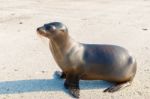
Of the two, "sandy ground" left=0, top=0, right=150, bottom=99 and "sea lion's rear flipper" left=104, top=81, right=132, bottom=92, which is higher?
"sea lion's rear flipper" left=104, top=81, right=132, bottom=92

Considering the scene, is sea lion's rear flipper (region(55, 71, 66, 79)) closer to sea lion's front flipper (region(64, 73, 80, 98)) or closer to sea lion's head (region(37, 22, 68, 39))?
sea lion's front flipper (region(64, 73, 80, 98))

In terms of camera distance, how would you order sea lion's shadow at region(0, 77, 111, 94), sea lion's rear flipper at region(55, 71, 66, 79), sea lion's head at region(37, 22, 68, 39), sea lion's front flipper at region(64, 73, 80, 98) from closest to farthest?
sea lion's head at region(37, 22, 68, 39), sea lion's front flipper at region(64, 73, 80, 98), sea lion's shadow at region(0, 77, 111, 94), sea lion's rear flipper at region(55, 71, 66, 79)

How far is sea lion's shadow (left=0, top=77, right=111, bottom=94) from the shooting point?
4.75m

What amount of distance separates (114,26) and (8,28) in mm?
1969

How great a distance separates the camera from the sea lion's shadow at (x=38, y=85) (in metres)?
4.75

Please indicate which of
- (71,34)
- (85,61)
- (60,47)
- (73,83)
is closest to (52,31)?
(60,47)

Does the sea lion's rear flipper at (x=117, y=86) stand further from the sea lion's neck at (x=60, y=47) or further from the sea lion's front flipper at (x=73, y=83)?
the sea lion's neck at (x=60, y=47)

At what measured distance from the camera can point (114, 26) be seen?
27.1ft

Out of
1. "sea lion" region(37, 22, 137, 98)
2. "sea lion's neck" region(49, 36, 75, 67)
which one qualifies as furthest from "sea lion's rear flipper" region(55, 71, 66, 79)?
"sea lion's neck" region(49, 36, 75, 67)

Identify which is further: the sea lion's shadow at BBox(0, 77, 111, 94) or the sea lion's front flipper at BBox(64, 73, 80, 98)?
the sea lion's shadow at BBox(0, 77, 111, 94)

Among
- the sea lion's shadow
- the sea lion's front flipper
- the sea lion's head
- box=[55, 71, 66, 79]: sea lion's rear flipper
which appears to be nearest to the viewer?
the sea lion's head

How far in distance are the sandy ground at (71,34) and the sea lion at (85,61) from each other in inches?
5.1

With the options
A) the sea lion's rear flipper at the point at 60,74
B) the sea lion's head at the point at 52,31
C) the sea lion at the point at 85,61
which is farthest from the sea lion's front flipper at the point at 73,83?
the sea lion's head at the point at 52,31

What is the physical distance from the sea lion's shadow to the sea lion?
0.42 ft
